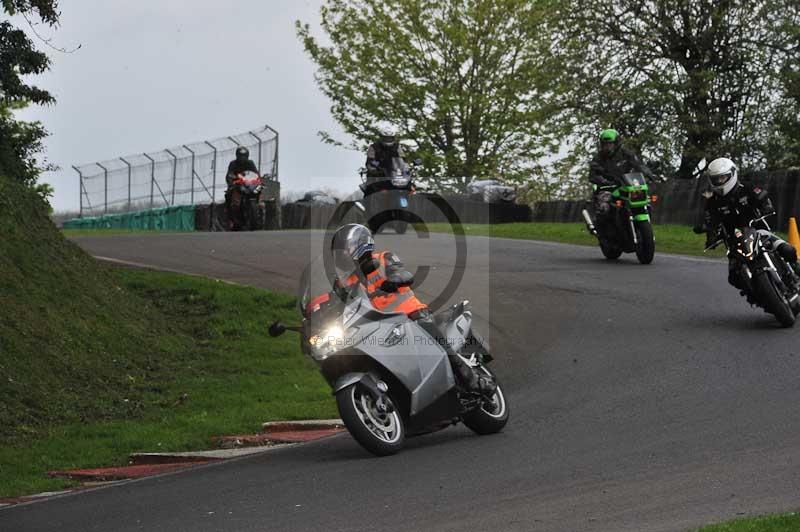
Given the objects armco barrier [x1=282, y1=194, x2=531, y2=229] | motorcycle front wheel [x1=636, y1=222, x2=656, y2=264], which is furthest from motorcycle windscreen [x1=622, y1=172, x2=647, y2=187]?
armco barrier [x1=282, y1=194, x2=531, y2=229]

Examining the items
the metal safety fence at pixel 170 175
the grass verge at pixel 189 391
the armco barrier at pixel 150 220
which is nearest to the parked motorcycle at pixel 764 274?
the grass verge at pixel 189 391

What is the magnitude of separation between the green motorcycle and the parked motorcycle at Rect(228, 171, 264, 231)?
1210cm

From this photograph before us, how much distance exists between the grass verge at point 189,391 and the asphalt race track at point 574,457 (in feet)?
4.33

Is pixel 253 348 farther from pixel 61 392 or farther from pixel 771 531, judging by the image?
pixel 771 531

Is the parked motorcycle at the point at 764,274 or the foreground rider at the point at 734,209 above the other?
the foreground rider at the point at 734,209

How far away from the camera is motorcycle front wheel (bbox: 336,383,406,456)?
29.5 feet

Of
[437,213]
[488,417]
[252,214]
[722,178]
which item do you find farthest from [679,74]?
[488,417]

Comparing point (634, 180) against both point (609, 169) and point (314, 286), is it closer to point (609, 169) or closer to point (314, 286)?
point (609, 169)

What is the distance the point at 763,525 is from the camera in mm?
6301

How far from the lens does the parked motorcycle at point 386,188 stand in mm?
24125

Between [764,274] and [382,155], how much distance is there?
11798 millimetres

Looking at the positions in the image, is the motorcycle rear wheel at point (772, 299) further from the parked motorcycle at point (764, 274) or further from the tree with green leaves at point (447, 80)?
the tree with green leaves at point (447, 80)

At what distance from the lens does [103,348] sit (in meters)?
14.2

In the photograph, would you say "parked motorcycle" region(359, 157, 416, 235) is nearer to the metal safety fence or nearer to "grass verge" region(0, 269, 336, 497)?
"grass verge" region(0, 269, 336, 497)
